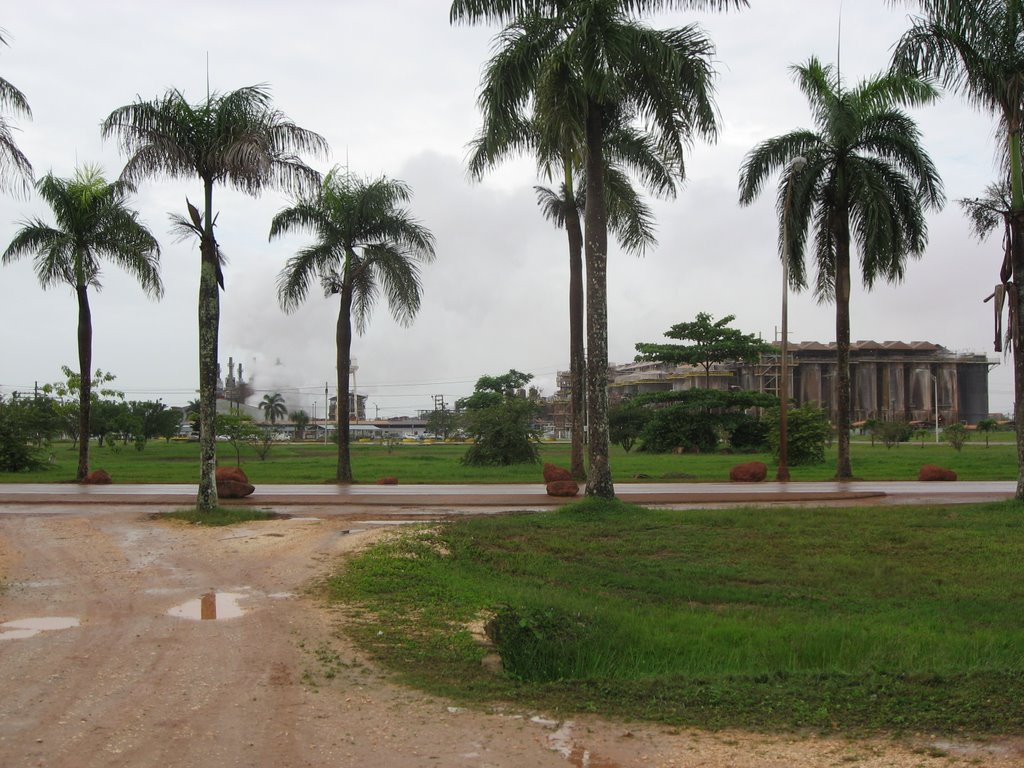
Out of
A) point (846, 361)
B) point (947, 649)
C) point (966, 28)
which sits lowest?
point (947, 649)

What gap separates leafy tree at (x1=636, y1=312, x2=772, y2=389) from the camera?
46.9 metres

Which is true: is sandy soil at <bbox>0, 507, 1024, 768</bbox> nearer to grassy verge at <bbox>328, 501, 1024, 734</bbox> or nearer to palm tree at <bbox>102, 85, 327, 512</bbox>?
grassy verge at <bbox>328, 501, 1024, 734</bbox>

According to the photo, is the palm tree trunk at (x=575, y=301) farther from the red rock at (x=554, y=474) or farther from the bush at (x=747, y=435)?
the bush at (x=747, y=435)

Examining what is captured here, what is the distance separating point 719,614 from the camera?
9086mm

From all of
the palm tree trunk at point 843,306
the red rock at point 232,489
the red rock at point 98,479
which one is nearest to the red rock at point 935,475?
the palm tree trunk at point 843,306

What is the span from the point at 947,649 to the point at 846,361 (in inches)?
761

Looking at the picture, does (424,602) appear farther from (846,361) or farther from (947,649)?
(846,361)

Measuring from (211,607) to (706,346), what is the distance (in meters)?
40.4

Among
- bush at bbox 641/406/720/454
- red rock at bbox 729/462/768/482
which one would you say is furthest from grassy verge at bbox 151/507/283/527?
bush at bbox 641/406/720/454

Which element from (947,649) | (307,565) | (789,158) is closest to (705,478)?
(789,158)

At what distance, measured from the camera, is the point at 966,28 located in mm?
16719

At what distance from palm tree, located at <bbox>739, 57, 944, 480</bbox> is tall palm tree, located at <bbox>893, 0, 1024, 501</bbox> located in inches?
276

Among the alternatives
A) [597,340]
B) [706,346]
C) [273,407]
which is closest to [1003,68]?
[597,340]

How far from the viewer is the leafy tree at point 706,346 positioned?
46.9 m
